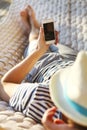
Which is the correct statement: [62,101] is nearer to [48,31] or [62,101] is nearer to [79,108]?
[79,108]

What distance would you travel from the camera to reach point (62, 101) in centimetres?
74

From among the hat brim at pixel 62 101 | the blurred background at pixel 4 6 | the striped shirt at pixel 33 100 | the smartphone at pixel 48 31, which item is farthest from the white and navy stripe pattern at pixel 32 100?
the blurred background at pixel 4 6

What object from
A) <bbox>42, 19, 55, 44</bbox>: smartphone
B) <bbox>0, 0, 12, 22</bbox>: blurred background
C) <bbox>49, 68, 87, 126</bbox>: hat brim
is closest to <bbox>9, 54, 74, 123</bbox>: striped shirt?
<bbox>49, 68, 87, 126</bbox>: hat brim

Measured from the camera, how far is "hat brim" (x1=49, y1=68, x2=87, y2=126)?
69 centimetres

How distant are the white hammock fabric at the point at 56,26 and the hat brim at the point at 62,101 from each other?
1.77 ft

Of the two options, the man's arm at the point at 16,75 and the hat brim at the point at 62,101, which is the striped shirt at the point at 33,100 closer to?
the man's arm at the point at 16,75

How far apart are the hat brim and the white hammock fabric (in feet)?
1.77

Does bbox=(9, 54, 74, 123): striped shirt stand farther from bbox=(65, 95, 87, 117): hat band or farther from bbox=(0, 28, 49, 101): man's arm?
bbox=(65, 95, 87, 117): hat band

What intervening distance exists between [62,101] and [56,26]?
3.19 ft

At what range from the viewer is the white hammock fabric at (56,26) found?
1.46 m

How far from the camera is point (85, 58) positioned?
28.3 inches

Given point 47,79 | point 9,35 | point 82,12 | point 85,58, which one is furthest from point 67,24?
point 85,58

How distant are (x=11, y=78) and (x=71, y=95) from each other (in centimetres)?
57

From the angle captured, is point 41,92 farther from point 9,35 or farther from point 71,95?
point 9,35
